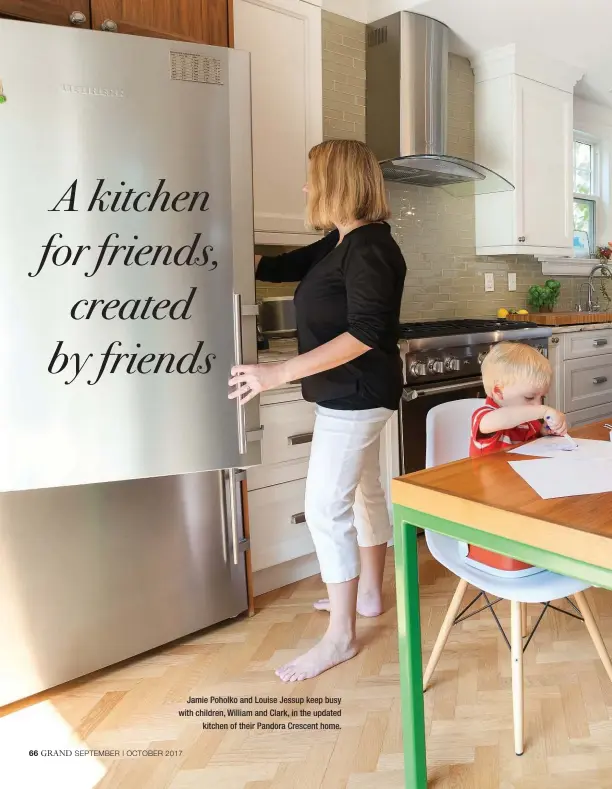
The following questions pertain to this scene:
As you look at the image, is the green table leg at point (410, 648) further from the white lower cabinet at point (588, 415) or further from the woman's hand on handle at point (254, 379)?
the white lower cabinet at point (588, 415)

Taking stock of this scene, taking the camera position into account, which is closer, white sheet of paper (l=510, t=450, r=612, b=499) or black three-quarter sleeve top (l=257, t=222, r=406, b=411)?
white sheet of paper (l=510, t=450, r=612, b=499)

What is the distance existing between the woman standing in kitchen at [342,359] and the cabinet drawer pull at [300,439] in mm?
455

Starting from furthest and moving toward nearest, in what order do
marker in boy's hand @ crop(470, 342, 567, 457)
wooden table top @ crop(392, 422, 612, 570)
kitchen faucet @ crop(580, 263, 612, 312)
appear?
kitchen faucet @ crop(580, 263, 612, 312) < marker in boy's hand @ crop(470, 342, 567, 457) < wooden table top @ crop(392, 422, 612, 570)

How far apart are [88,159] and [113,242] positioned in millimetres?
205

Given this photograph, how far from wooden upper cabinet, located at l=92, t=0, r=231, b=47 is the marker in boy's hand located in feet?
4.32

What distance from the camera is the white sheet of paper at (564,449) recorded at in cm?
131

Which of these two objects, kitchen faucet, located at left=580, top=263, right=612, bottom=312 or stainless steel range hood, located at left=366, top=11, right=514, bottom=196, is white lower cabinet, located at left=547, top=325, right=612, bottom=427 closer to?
kitchen faucet, located at left=580, top=263, right=612, bottom=312

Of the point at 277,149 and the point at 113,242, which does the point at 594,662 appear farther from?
the point at 277,149

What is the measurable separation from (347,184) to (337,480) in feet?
2.60

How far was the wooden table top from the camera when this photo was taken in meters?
0.93

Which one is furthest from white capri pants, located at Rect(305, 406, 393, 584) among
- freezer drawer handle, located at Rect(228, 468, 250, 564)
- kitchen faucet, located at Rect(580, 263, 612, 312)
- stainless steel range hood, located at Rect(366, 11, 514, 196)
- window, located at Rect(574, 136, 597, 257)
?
window, located at Rect(574, 136, 597, 257)

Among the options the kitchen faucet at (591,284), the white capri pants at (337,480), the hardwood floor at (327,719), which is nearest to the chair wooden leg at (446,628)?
the hardwood floor at (327,719)

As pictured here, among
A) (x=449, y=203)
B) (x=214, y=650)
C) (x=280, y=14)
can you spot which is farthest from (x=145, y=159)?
(x=449, y=203)

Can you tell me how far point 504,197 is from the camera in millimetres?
3768
